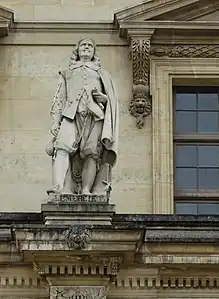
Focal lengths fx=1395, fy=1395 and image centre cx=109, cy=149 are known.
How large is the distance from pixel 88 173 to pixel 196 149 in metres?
2.84

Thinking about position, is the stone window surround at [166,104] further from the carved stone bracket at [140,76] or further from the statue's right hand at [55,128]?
the statue's right hand at [55,128]

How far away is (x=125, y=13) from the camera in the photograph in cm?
1927

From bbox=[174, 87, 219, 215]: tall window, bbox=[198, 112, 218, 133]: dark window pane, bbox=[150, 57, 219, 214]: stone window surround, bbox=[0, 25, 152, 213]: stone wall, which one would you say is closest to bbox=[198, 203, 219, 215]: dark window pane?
bbox=[174, 87, 219, 215]: tall window

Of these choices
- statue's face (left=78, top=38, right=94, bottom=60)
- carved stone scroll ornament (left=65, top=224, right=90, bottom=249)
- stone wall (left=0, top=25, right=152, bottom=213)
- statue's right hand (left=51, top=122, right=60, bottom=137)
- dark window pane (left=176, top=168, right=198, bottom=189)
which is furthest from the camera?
dark window pane (left=176, top=168, right=198, bottom=189)

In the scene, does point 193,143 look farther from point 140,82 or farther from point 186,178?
point 140,82

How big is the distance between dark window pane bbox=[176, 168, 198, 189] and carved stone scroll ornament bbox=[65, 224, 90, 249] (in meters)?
3.12

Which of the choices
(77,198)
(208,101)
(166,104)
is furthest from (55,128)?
(208,101)

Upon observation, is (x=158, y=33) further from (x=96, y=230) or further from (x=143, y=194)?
(x=96, y=230)

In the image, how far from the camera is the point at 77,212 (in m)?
16.4

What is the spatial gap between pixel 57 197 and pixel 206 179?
3.19m

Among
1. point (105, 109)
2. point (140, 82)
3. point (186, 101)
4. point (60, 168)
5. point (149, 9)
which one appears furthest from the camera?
point (186, 101)

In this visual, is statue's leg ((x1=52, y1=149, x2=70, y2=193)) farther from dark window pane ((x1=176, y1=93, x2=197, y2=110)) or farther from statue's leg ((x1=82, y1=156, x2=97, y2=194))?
dark window pane ((x1=176, y1=93, x2=197, y2=110))

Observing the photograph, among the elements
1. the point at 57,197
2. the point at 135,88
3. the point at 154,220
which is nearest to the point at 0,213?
the point at 57,197

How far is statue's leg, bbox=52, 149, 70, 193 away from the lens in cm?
1659
